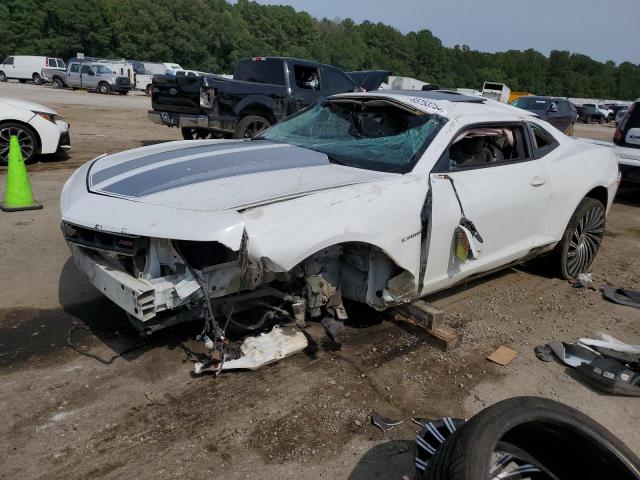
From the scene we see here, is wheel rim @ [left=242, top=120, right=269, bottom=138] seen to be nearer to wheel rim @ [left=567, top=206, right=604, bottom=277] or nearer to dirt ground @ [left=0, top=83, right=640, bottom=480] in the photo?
dirt ground @ [left=0, top=83, right=640, bottom=480]

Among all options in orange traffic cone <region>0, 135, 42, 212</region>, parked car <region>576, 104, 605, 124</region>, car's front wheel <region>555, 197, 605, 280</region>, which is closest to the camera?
car's front wheel <region>555, 197, 605, 280</region>

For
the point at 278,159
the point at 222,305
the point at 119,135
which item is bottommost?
the point at 119,135

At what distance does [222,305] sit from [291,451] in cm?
104

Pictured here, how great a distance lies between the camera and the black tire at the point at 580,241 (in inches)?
189

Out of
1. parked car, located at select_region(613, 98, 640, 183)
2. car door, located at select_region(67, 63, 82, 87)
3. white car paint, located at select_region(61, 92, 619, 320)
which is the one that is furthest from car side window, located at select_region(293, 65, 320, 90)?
car door, located at select_region(67, 63, 82, 87)

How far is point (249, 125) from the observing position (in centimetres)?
990

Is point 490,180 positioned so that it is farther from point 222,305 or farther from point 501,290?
point 222,305

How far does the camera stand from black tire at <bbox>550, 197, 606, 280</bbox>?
15.7ft

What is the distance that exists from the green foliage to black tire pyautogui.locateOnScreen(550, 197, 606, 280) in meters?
70.9

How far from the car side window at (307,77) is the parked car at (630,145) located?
568 cm

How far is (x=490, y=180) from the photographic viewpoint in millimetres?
3779

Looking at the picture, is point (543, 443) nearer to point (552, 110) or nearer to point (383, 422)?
point (383, 422)

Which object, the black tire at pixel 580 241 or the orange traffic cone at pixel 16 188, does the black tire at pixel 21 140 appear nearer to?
the orange traffic cone at pixel 16 188

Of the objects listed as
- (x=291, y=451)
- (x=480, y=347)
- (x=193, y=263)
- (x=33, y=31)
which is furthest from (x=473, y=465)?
(x=33, y=31)
